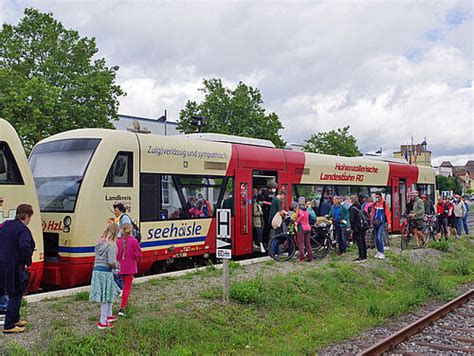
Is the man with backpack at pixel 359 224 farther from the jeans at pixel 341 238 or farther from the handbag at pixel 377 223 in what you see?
the jeans at pixel 341 238

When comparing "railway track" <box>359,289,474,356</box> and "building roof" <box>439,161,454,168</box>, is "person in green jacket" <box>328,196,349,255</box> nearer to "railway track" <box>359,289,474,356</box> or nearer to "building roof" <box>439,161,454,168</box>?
"railway track" <box>359,289,474,356</box>

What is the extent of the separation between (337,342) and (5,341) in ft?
14.5

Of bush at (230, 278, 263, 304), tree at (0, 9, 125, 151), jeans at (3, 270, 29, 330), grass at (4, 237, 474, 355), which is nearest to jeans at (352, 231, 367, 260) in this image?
grass at (4, 237, 474, 355)

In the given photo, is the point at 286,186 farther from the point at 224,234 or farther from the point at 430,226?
the point at 224,234

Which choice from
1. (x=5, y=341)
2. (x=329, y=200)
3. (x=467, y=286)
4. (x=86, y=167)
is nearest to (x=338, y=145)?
(x=329, y=200)

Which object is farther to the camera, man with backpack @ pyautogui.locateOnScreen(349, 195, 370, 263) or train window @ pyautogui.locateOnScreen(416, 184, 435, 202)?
train window @ pyautogui.locateOnScreen(416, 184, 435, 202)

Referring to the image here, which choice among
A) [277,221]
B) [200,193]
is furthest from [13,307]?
[277,221]

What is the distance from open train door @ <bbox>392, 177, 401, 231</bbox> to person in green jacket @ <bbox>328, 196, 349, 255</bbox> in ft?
23.2

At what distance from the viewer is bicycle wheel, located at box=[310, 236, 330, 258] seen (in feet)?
46.9

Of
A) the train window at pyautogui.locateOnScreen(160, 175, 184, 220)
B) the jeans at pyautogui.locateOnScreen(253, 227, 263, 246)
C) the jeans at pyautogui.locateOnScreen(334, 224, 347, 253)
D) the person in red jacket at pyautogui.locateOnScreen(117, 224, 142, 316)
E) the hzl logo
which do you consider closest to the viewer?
the person in red jacket at pyautogui.locateOnScreen(117, 224, 142, 316)

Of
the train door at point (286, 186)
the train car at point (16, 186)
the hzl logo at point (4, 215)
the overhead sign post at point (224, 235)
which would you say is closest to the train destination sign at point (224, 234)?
the overhead sign post at point (224, 235)

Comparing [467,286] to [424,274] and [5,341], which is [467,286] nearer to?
[424,274]

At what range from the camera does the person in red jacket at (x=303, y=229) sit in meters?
13.3

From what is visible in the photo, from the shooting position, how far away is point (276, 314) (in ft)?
28.9
